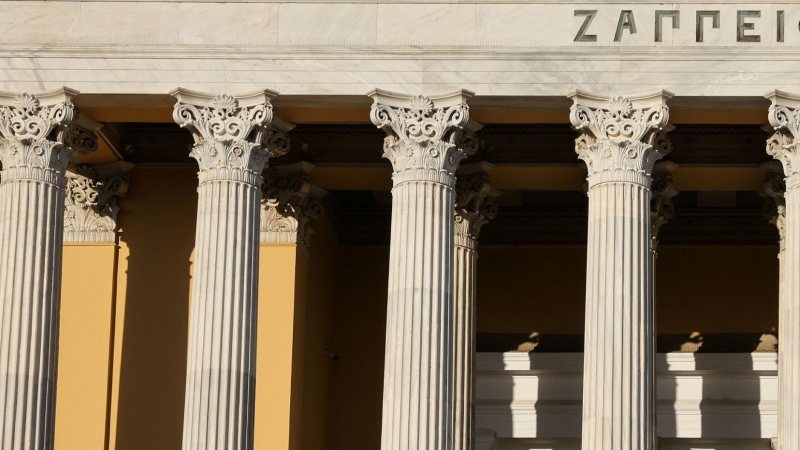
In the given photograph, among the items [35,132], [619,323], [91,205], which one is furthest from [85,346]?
[619,323]

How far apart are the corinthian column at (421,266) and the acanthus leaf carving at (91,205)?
794 cm

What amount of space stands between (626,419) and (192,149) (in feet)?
33.9

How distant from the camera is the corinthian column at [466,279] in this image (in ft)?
159

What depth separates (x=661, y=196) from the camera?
4956 cm

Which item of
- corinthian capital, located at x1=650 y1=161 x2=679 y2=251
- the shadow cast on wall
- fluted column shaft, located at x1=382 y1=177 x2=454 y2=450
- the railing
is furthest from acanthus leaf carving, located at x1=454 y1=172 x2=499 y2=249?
the shadow cast on wall

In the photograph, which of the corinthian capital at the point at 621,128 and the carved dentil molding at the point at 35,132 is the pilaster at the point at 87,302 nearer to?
the carved dentil molding at the point at 35,132

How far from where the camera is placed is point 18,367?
145 feet

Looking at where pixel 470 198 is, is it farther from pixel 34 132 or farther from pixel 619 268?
pixel 34 132

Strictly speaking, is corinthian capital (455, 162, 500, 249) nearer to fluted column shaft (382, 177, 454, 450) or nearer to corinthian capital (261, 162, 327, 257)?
corinthian capital (261, 162, 327, 257)

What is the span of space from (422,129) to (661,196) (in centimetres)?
735

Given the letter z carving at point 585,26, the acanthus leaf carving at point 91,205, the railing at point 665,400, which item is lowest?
the railing at point 665,400

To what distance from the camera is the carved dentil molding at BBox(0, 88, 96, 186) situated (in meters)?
45.2

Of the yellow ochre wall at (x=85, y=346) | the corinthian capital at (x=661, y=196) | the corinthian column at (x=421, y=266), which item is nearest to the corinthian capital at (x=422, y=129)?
the corinthian column at (x=421, y=266)

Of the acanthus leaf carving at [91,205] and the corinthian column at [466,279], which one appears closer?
the corinthian column at [466,279]
